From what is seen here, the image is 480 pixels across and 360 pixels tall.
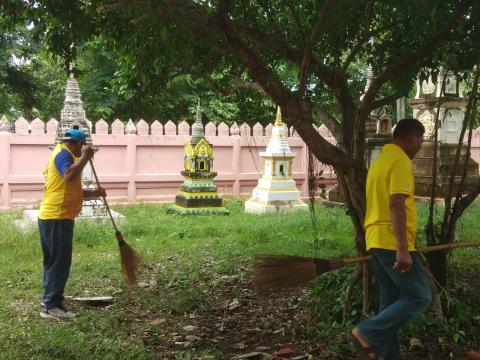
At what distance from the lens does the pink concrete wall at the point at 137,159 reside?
1292cm

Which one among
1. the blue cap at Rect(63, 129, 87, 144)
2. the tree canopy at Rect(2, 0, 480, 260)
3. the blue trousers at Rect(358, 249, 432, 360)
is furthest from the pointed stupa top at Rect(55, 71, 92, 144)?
the blue trousers at Rect(358, 249, 432, 360)

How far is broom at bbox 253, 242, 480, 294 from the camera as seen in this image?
141 inches

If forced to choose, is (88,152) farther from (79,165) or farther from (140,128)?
(140,128)

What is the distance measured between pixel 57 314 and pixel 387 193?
10.2 ft

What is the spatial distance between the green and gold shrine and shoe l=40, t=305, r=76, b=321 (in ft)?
22.2

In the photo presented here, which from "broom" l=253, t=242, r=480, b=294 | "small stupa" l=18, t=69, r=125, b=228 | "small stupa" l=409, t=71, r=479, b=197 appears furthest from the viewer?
"small stupa" l=409, t=71, r=479, b=197

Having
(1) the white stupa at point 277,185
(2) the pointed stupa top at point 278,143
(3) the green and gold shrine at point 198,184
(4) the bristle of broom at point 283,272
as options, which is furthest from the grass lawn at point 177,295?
(2) the pointed stupa top at point 278,143

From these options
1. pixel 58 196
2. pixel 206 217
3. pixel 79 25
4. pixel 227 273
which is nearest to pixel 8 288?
pixel 58 196

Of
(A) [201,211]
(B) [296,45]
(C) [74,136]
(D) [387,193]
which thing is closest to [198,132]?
(A) [201,211]

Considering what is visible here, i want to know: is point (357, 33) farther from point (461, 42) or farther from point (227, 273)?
point (227, 273)

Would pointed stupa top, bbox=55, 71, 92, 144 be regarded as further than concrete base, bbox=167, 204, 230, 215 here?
No

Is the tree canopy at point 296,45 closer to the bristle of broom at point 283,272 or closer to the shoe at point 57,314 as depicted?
the bristle of broom at point 283,272

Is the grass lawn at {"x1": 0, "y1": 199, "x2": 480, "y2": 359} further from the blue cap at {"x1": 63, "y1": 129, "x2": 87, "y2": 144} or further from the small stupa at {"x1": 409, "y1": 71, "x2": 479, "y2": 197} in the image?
the small stupa at {"x1": 409, "y1": 71, "x2": 479, "y2": 197}

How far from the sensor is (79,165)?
4.66m
